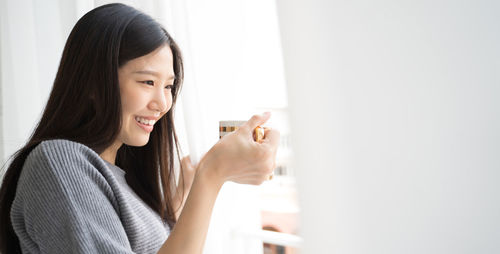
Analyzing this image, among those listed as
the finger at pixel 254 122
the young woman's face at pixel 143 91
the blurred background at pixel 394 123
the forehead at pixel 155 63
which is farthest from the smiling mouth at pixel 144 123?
the blurred background at pixel 394 123

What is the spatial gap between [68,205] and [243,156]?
12.1 inches

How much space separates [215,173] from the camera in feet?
2.38

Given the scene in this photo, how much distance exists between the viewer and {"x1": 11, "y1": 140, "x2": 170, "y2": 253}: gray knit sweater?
644 millimetres

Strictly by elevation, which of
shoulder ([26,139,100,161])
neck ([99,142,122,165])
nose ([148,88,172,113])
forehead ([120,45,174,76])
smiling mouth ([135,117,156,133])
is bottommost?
neck ([99,142,122,165])

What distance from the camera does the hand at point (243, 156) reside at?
71 cm

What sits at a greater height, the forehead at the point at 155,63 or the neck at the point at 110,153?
the forehead at the point at 155,63

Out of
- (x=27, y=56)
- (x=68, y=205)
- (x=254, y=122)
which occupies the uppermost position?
(x=27, y=56)

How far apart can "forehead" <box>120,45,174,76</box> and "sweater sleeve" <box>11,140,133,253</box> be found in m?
0.20

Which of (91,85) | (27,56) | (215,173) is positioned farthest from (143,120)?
(27,56)

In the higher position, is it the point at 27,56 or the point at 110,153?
the point at 27,56

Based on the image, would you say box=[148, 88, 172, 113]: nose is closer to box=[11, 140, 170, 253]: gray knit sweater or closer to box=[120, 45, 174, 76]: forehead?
box=[120, 45, 174, 76]: forehead

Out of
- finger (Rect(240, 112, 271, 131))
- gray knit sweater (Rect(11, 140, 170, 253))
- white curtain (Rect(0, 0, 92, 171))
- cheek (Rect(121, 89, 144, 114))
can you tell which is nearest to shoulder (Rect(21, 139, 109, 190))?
gray knit sweater (Rect(11, 140, 170, 253))

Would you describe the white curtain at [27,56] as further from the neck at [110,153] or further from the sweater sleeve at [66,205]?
the sweater sleeve at [66,205]

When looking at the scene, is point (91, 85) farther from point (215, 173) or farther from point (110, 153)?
point (215, 173)
